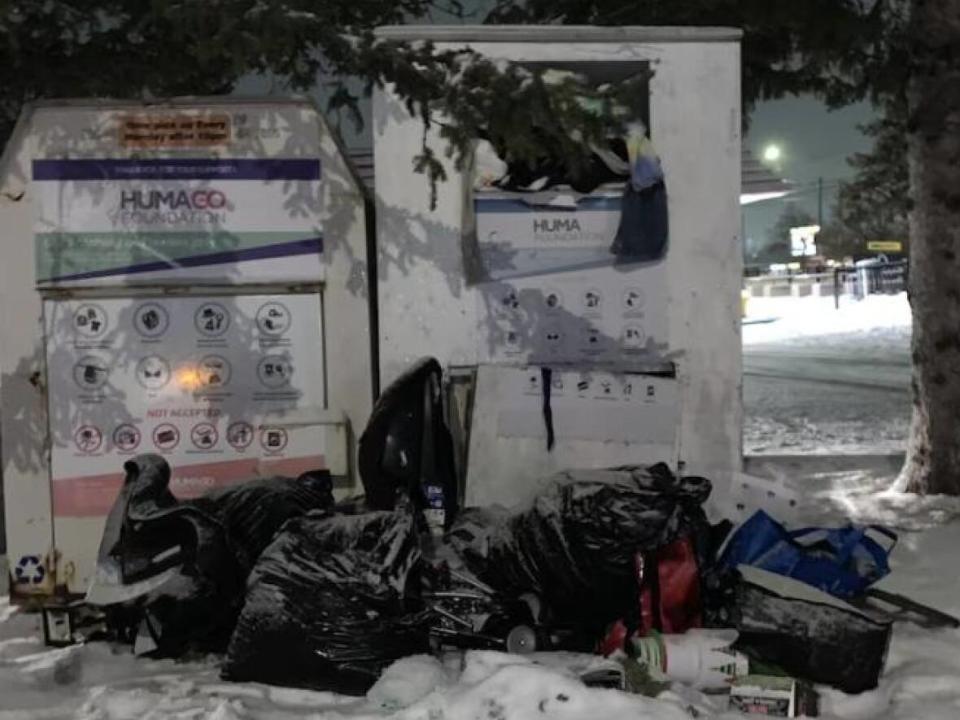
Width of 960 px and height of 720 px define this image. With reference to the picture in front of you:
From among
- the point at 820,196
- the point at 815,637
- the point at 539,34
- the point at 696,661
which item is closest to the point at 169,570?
the point at 696,661

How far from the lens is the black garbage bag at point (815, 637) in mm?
3311

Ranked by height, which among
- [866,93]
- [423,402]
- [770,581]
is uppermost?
[866,93]

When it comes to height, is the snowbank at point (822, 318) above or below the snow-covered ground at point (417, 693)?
above

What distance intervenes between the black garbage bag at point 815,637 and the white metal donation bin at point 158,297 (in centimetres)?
187

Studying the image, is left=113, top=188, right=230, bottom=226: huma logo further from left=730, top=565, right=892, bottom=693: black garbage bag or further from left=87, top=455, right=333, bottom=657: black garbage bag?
left=730, top=565, right=892, bottom=693: black garbage bag

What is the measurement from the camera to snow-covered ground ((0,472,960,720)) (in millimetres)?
3021

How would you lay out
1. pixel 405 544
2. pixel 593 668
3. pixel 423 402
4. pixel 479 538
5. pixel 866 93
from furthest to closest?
pixel 866 93
pixel 423 402
pixel 479 538
pixel 405 544
pixel 593 668

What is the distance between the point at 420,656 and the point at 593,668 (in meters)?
0.59

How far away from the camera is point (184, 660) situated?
12.1 feet

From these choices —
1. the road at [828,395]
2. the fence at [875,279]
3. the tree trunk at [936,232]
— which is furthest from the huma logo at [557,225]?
the fence at [875,279]

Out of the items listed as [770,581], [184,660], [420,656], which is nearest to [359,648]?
[420,656]

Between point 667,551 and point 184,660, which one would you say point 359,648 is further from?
point 667,551

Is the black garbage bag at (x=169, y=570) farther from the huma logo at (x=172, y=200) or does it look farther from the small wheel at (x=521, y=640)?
the huma logo at (x=172, y=200)

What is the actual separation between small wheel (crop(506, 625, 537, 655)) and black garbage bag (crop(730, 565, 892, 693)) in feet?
2.31
